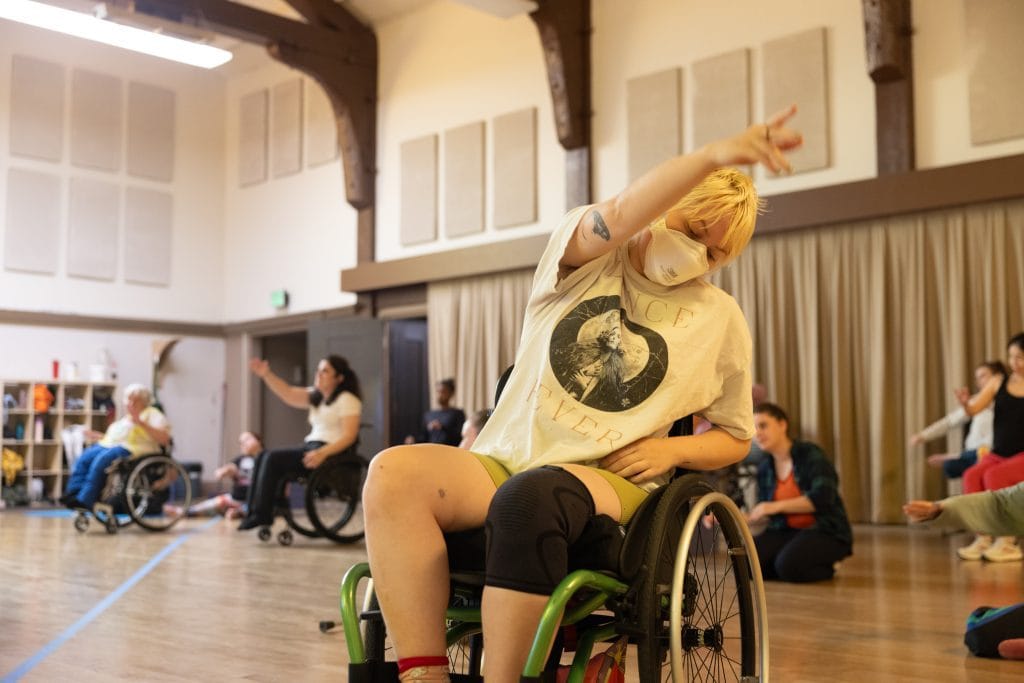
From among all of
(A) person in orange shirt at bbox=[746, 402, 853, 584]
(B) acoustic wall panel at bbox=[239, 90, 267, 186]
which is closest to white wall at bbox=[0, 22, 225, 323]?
(B) acoustic wall panel at bbox=[239, 90, 267, 186]

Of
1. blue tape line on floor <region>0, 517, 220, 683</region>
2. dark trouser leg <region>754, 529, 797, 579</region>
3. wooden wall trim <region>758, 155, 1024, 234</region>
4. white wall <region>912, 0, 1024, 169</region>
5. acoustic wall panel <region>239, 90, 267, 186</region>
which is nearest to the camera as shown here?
blue tape line on floor <region>0, 517, 220, 683</region>

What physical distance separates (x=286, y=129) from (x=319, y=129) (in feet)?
2.03

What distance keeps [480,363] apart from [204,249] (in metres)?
4.69

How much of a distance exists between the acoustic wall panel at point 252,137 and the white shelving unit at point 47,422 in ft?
9.84

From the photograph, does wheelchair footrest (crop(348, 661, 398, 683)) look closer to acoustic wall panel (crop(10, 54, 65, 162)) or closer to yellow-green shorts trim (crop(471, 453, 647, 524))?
yellow-green shorts trim (crop(471, 453, 647, 524))

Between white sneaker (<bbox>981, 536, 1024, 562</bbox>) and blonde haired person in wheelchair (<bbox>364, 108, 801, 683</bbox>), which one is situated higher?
blonde haired person in wheelchair (<bbox>364, 108, 801, 683</bbox>)

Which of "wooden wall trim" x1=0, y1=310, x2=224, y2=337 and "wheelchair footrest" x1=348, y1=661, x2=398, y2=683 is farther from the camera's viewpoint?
"wooden wall trim" x1=0, y1=310, x2=224, y2=337

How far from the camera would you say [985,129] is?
7.02 meters

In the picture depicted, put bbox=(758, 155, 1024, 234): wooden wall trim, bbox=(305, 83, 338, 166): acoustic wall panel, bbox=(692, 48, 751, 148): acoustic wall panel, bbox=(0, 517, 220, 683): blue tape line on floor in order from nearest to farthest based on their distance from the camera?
1. bbox=(0, 517, 220, 683): blue tape line on floor
2. bbox=(758, 155, 1024, 234): wooden wall trim
3. bbox=(692, 48, 751, 148): acoustic wall panel
4. bbox=(305, 83, 338, 166): acoustic wall panel

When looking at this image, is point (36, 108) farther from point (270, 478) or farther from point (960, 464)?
point (960, 464)

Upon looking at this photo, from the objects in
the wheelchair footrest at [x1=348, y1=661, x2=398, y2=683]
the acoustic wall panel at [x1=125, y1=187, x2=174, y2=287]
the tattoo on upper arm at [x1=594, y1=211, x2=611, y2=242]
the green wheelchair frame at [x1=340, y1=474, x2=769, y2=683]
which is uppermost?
the acoustic wall panel at [x1=125, y1=187, x2=174, y2=287]

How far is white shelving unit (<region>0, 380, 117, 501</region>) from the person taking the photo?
11008 millimetres

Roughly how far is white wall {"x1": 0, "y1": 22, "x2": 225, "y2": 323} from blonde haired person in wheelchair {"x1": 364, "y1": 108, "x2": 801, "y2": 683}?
10.9m

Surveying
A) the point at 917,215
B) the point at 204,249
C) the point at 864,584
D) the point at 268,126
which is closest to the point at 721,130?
the point at 917,215
